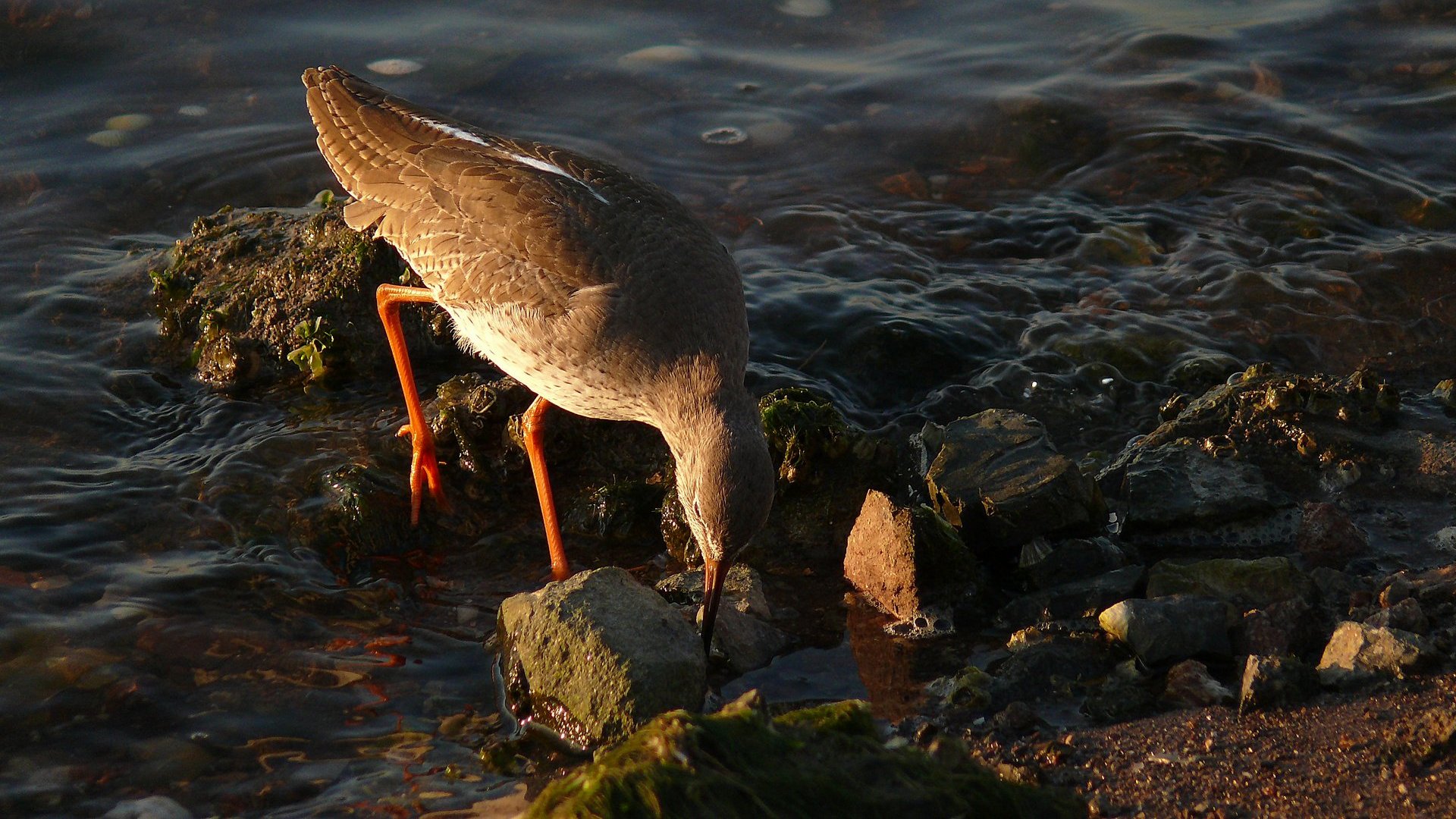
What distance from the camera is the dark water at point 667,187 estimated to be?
18.2ft

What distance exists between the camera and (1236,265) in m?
9.02

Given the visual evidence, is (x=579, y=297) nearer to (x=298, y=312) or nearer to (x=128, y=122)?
(x=298, y=312)

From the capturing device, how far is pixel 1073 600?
5.82m

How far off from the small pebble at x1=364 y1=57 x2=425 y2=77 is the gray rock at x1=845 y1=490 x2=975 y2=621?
7.50 meters

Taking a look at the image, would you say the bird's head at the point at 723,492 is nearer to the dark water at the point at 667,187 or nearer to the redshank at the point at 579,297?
the redshank at the point at 579,297

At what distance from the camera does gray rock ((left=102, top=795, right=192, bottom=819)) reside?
480cm

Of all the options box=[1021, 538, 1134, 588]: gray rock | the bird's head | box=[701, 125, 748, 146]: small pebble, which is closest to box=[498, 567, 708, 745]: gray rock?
the bird's head

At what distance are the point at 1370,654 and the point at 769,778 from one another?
2628 mm

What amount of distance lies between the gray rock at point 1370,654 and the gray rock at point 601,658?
246 cm

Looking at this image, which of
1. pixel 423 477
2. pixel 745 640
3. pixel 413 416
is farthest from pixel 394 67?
pixel 745 640

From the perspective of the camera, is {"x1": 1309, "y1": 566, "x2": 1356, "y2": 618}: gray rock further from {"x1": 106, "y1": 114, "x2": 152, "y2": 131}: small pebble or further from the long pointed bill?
{"x1": 106, "y1": 114, "x2": 152, "y2": 131}: small pebble

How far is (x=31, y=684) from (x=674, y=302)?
3308 mm

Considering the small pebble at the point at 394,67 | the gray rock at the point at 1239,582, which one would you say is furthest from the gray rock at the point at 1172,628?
the small pebble at the point at 394,67

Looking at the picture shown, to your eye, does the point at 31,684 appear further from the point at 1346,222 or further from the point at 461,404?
the point at 1346,222
